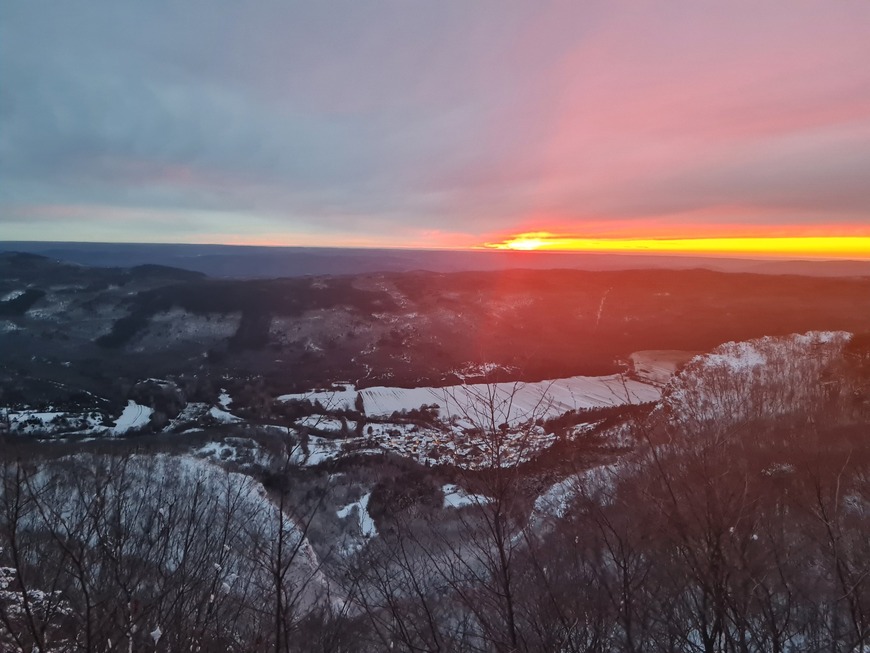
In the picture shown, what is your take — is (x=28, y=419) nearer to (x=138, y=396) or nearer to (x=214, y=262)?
(x=138, y=396)

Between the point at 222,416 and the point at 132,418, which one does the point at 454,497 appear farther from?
the point at 132,418

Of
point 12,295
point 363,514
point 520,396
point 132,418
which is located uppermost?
point 12,295

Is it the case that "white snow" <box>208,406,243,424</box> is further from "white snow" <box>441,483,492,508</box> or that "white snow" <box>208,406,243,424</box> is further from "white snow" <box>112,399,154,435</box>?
"white snow" <box>441,483,492,508</box>

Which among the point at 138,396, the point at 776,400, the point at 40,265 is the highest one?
the point at 40,265

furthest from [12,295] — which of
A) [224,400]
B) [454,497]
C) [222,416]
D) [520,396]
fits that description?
[454,497]

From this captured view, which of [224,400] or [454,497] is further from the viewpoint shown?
[224,400]

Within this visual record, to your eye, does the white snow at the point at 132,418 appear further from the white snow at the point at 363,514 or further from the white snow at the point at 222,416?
the white snow at the point at 363,514

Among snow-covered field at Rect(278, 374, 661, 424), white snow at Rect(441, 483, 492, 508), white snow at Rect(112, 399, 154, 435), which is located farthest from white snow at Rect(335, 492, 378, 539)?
white snow at Rect(112, 399, 154, 435)

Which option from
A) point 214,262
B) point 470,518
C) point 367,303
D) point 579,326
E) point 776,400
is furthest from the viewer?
point 214,262

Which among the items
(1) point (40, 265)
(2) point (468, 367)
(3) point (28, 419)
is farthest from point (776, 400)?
(1) point (40, 265)
